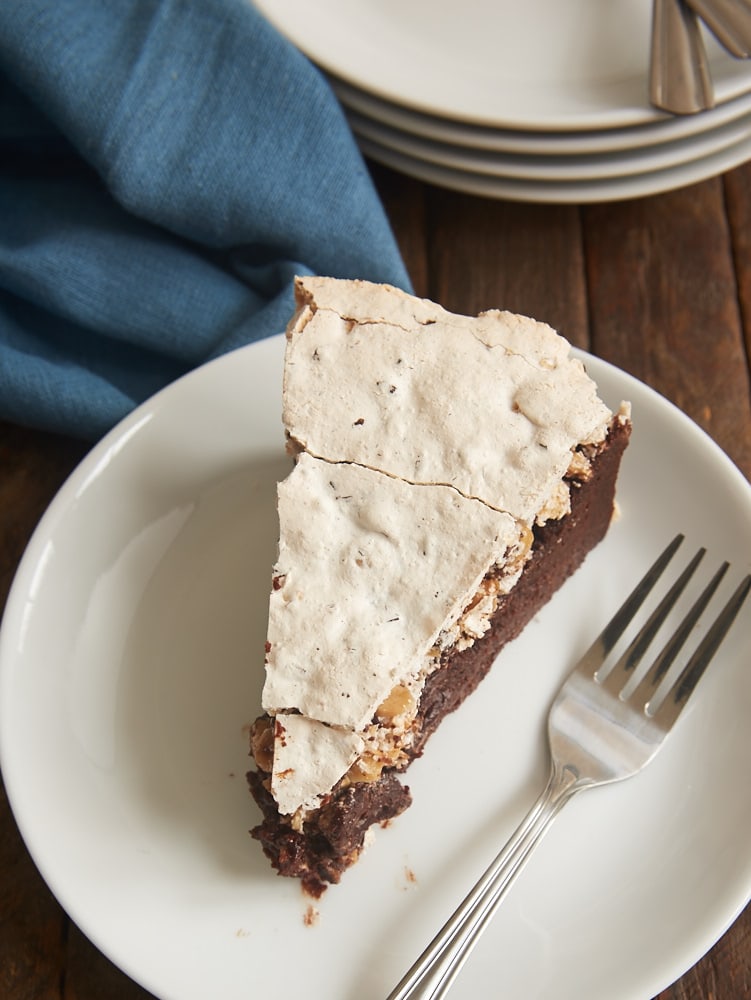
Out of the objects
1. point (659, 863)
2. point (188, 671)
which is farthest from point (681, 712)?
point (188, 671)

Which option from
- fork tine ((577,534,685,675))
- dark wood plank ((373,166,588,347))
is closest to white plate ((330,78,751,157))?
dark wood plank ((373,166,588,347))

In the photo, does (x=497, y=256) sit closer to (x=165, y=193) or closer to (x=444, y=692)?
(x=165, y=193)

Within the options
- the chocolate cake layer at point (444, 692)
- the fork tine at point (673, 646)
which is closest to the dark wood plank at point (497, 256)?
the chocolate cake layer at point (444, 692)

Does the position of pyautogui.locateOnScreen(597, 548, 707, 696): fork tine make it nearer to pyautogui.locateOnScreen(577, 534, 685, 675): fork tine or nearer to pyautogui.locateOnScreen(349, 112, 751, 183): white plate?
pyautogui.locateOnScreen(577, 534, 685, 675): fork tine

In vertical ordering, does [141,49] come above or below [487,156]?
below

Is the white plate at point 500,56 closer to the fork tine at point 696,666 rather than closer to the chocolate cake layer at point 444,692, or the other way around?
the chocolate cake layer at point 444,692

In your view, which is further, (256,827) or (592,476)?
(592,476)

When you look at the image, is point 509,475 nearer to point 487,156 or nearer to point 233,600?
point 233,600
